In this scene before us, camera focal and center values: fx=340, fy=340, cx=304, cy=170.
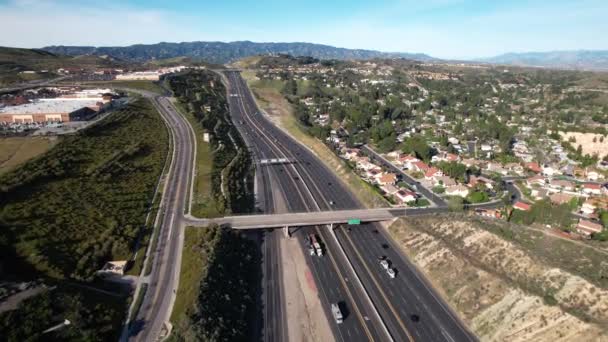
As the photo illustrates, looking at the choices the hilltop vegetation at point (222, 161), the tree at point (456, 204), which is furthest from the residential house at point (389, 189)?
the hilltop vegetation at point (222, 161)

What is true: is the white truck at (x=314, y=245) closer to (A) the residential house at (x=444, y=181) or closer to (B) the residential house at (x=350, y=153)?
(A) the residential house at (x=444, y=181)

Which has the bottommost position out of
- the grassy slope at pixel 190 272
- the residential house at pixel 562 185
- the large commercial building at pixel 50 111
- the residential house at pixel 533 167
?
the grassy slope at pixel 190 272

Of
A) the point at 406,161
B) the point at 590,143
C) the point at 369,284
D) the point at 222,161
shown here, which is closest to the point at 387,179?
the point at 406,161

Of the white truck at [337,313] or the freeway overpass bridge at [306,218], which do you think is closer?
the white truck at [337,313]

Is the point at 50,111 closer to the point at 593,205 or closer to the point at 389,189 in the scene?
the point at 389,189

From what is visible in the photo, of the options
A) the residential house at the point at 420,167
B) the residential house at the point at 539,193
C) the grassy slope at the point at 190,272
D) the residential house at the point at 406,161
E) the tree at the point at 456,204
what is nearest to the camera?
the grassy slope at the point at 190,272

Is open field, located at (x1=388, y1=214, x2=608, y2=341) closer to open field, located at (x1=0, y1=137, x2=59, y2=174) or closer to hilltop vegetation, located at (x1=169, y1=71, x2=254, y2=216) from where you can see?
hilltop vegetation, located at (x1=169, y1=71, x2=254, y2=216)
